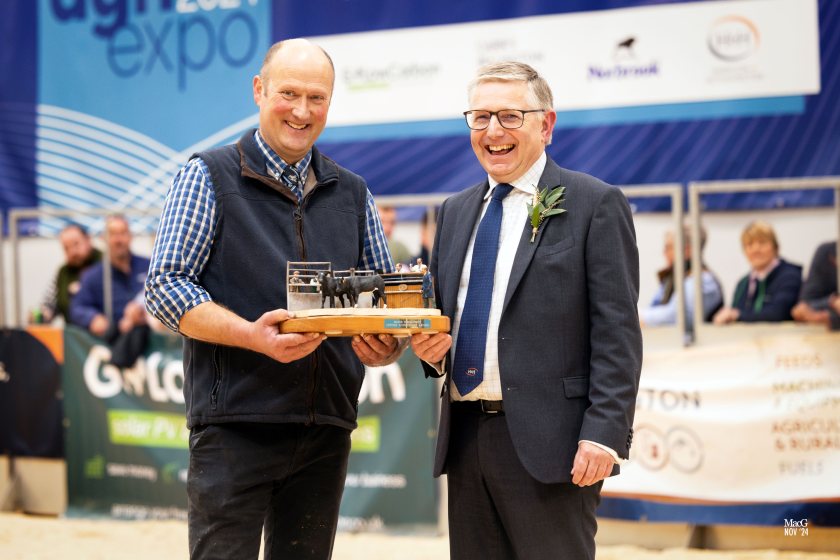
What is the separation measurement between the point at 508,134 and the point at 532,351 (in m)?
0.60

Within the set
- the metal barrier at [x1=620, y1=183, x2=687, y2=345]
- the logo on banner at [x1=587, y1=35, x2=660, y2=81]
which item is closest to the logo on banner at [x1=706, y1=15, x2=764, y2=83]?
the logo on banner at [x1=587, y1=35, x2=660, y2=81]

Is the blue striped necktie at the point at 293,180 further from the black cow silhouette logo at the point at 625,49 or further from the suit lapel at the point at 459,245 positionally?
the black cow silhouette logo at the point at 625,49

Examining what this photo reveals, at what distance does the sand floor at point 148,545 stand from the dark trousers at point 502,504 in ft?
9.66

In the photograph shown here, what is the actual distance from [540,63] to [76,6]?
421cm

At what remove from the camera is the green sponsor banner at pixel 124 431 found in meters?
6.65

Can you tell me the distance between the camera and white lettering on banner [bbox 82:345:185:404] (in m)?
6.62

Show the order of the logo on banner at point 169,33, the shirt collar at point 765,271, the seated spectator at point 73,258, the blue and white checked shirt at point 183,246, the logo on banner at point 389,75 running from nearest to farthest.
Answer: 1. the blue and white checked shirt at point 183,246
2. the shirt collar at point 765,271
3. the seated spectator at point 73,258
4. the logo on banner at point 389,75
5. the logo on banner at point 169,33

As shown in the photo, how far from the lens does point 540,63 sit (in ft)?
24.8

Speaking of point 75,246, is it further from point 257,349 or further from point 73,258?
point 257,349

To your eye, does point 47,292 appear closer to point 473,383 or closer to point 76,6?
point 76,6

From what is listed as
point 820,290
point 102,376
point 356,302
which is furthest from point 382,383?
point 356,302

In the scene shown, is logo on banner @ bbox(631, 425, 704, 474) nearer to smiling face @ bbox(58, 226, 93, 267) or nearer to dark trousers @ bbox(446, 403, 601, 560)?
dark trousers @ bbox(446, 403, 601, 560)

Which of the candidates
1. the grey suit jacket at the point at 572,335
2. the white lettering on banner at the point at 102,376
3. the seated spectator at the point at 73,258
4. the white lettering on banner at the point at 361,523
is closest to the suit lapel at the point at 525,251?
the grey suit jacket at the point at 572,335

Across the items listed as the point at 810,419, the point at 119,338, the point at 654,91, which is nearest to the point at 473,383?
the point at 810,419
